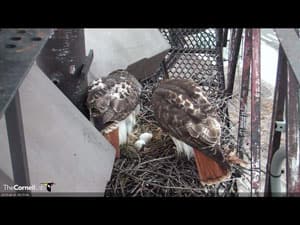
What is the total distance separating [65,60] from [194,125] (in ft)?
2.02

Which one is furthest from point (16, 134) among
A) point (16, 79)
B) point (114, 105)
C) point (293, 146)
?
point (114, 105)

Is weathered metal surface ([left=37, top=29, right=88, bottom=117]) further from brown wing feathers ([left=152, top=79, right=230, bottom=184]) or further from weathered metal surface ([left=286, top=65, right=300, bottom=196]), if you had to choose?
weathered metal surface ([left=286, top=65, right=300, bottom=196])

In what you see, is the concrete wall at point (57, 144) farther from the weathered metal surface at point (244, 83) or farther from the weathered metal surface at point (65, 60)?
the weathered metal surface at point (244, 83)

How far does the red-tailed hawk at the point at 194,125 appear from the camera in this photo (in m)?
1.98

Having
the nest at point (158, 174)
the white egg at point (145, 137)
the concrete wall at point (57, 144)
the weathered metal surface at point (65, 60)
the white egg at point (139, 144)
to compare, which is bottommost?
the nest at point (158, 174)

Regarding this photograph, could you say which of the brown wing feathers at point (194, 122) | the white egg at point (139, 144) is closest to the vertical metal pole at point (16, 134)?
the brown wing feathers at point (194, 122)

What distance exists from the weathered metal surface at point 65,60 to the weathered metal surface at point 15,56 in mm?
953

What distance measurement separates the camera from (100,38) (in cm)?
252

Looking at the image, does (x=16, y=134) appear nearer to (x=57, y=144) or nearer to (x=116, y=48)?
(x=57, y=144)

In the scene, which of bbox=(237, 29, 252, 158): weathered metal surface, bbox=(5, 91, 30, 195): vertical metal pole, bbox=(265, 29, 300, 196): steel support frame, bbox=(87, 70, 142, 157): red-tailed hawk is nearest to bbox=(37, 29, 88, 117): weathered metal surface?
bbox=(87, 70, 142, 157): red-tailed hawk

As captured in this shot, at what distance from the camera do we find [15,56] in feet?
2.73
